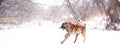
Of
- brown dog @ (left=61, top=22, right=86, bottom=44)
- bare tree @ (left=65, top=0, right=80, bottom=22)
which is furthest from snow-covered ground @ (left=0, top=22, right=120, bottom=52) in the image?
bare tree @ (left=65, top=0, right=80, bottom=22)

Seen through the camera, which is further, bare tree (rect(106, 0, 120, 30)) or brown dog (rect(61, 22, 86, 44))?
bare tree (rect(106, 0, 120, 30))

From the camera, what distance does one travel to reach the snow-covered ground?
2.35 meters

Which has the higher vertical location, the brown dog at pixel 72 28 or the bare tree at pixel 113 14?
the bare tree at pixel 113 14

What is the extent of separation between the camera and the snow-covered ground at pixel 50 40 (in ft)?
7.72

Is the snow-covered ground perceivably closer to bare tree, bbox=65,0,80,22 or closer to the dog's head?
the dog's head

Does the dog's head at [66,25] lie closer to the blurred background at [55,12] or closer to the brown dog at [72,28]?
the brown dog at [72,28]

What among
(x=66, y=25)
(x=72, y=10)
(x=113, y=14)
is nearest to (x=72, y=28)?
(x=66, y=25)

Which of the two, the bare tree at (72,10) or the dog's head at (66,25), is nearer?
the dog's head at (66,25)

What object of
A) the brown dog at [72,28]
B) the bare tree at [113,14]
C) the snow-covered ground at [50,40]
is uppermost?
the bare tree at [113,14]

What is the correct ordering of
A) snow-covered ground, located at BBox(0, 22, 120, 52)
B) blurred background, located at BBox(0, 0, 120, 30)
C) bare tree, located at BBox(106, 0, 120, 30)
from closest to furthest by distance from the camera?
snow-covered ground, located at BBox(0, 22, 120, 52) < blurred background, located at BBox(0, 0, 120, 30) < bare tree, located at BBox(106, 0, 120, 30)

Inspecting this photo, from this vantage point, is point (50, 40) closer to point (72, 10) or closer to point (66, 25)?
point (66, 25)

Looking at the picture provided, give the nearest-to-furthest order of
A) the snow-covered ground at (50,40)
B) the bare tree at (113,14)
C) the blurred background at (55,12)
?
the snow-covered ground at (50,40), the blurred background at (55,12), the bare tree at (113,14)

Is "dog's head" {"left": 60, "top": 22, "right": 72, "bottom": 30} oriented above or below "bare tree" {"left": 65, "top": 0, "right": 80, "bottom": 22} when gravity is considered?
below

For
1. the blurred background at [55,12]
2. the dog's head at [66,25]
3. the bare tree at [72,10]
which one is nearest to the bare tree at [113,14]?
the blurred background at [55,12]
